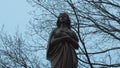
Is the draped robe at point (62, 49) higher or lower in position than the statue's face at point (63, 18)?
lower

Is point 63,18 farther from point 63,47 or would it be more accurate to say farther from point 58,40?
point 63,47

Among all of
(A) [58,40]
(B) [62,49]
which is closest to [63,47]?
(B) [62,49]

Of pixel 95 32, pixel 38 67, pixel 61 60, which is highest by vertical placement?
pixel 61 60

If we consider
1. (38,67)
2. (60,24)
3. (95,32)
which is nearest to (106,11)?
(95,32)

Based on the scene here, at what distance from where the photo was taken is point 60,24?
6.55 m

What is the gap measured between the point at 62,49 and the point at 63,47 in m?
0.04

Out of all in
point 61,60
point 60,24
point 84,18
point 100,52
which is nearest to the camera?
point 61,60

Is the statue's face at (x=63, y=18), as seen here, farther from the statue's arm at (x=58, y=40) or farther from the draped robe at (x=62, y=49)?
the statue's arm at (x=58, y=40)

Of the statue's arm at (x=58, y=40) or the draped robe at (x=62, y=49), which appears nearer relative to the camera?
the draped robe at (x=62, y=49)

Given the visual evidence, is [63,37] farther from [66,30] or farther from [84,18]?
[84,18]

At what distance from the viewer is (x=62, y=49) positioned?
620 cm

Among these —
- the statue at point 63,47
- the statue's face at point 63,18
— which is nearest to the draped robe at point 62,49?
the statue at point 63,47

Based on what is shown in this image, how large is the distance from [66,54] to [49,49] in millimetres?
332

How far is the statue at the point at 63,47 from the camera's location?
6102 mm
